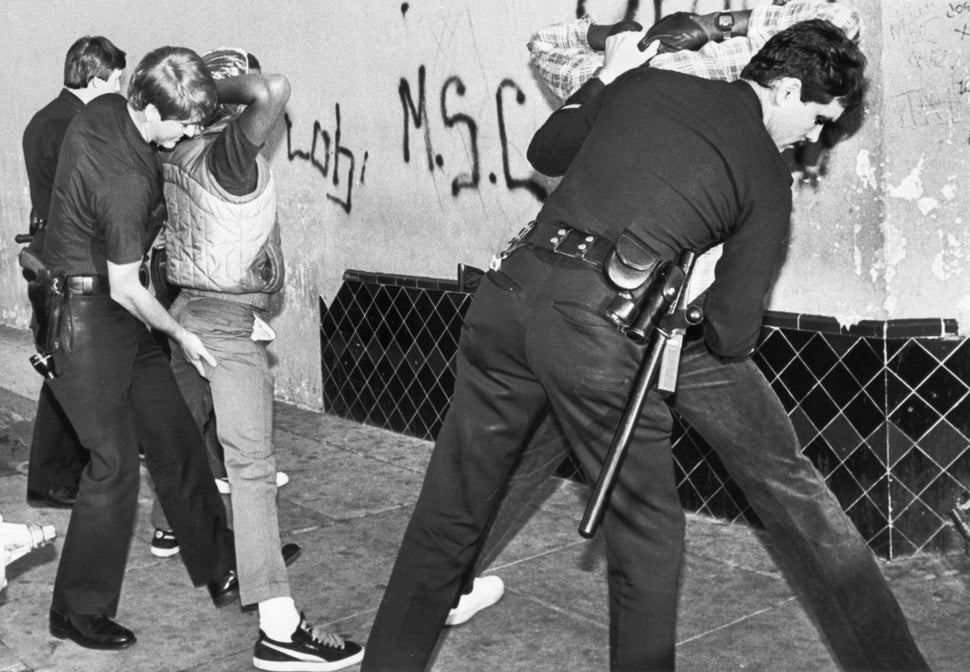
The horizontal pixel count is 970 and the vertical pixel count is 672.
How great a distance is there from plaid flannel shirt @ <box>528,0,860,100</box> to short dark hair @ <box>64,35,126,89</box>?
2.50 meters

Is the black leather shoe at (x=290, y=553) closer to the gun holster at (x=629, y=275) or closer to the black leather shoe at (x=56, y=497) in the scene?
the black leather shoe at (x=56, y=497)

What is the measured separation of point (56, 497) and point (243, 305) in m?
1.87

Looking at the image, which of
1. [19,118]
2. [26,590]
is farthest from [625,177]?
[19,118]

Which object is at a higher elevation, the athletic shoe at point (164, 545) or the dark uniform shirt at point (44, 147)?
the dark uniform shirt at point (44, 147)

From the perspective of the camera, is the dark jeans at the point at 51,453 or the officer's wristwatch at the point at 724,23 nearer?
the officer's wristwatch at the point at 724,23

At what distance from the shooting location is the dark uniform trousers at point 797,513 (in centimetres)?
325

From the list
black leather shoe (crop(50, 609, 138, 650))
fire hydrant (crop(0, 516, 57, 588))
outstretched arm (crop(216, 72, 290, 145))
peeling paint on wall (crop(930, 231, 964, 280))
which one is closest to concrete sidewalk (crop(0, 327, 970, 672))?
black leather shoe (crop(50, 609, 138, 650))

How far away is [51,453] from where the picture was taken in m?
5.45

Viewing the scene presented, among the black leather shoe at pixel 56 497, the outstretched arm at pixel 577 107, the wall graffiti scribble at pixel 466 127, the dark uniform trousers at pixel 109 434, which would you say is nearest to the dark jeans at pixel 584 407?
the outstretched arm at pixel 577 107

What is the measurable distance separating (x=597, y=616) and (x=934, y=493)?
1260 mm

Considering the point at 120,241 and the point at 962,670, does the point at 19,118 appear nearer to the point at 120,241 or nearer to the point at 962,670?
the point at 120,241

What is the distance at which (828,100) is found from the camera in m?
3.04

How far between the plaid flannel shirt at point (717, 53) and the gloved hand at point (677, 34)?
0.02 meters

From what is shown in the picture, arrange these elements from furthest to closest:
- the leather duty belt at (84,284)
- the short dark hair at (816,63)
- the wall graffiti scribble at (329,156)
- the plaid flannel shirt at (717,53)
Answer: the wall graffiti scribble at (329,156) < the leather duty belt at (84,284) < the plaid flannel shirt at (717,53) < the short dark hair at (816,63)
